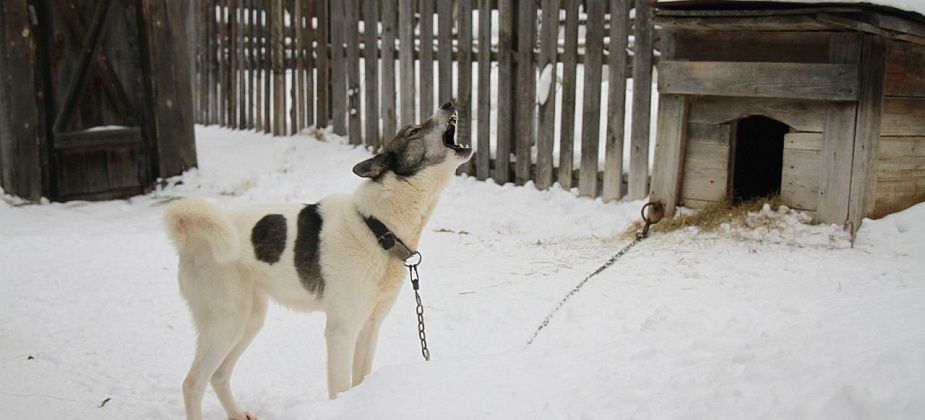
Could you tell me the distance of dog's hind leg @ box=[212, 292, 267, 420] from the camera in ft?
13.7

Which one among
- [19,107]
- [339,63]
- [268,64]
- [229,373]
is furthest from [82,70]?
[229,373]

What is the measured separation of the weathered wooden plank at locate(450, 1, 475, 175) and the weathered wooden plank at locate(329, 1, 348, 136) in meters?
2.20

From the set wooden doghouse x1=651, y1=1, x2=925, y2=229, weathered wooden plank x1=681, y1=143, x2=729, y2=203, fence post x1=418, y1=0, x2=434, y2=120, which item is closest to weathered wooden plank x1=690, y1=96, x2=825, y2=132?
wooden doghouse x1=651, y1=1, x2=925, y2=229

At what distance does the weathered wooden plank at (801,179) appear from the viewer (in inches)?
246

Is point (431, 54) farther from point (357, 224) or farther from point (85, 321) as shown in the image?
point (357, 224)

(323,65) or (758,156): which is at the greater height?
(323,65)

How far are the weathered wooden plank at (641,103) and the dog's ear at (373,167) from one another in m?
3.99

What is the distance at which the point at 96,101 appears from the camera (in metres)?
9.59

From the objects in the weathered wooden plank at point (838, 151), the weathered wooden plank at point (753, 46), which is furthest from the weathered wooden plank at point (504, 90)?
the weathered wooden plank at point (838, 151)

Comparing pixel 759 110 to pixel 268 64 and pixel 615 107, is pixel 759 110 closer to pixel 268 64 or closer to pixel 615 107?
pixel 615 107

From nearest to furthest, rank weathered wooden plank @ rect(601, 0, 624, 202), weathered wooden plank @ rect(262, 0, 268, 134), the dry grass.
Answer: the dry grass → weathered wooden plank @ rect(601, 0, 624, 202) → weathered wooden plank @ rect(262, 0, 268, 134)

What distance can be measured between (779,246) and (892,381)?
3.53 m

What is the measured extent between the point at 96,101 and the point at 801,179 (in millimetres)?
→ 7702

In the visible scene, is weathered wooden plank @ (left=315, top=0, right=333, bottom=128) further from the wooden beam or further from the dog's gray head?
the dog's gray head
